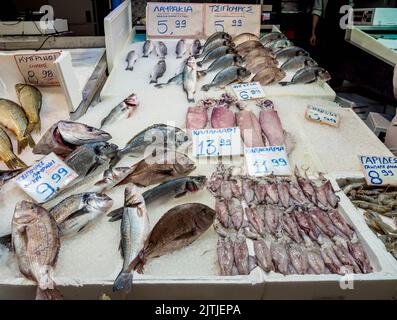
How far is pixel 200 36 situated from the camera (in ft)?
14.8

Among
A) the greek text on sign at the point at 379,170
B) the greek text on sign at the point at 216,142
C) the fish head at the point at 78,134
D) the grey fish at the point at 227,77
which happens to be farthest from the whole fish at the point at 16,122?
the greek text on sign at the point at 379,170

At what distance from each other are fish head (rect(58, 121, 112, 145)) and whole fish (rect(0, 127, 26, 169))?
0.32m

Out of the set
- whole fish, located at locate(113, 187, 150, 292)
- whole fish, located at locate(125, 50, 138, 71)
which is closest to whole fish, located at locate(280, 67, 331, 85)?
whole fish, located at locate(125, 50, 138, 71)

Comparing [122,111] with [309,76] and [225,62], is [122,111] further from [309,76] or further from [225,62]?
[309,76]

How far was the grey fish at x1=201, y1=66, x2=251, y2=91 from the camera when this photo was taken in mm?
3322

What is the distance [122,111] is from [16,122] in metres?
0.77

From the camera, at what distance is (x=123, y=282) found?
1428 millimetres

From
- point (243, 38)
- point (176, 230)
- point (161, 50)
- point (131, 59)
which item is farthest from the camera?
point (243, 38)

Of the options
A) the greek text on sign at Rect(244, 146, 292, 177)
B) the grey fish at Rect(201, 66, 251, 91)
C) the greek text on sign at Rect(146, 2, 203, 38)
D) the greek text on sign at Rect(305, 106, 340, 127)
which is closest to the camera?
the greek text on sign at Rect(244, 146, 292, 177)

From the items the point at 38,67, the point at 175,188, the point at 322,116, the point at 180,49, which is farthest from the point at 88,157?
the point at 180,49

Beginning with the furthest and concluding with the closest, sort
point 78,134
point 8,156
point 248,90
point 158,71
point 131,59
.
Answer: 1. point 131,59
2. point 158,71
3. point 248,90
4. point 78,134
5. point 8,156

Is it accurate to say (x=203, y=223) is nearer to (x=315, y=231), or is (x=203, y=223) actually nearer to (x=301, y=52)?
(x=315, y=231)

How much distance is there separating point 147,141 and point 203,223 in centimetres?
86

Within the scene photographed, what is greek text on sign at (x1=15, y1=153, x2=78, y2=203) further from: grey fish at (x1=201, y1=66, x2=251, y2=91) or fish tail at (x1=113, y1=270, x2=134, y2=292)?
grey fish at (x1=201, y1=66, x2=251, y2=91)
